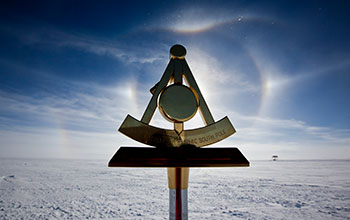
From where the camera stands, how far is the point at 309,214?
754 cm

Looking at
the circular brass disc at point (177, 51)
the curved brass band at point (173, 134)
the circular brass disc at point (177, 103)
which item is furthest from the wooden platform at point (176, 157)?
the circular brass disc at point (177, 51)

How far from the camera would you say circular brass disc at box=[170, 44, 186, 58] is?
363 centimetres

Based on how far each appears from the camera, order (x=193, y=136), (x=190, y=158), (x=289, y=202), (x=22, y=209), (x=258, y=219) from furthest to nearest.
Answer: (x=289, y=202)
(x=22, y=209)
(x=258, y=219)
(x=193, y=136)
(x=190, y=158)

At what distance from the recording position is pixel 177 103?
3293 millimetres

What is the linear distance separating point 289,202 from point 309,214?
161 centimetres

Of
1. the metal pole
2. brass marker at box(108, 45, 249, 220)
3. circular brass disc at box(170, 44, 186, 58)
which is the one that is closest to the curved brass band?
brass marker at box(108, 45, 249, 220)

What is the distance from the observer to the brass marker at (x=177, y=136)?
266 centimetres

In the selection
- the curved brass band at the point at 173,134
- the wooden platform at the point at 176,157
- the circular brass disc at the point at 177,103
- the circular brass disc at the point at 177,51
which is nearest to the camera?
the wooden platform at the point at 176,157

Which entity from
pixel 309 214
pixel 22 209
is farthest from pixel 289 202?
pixel 22 209

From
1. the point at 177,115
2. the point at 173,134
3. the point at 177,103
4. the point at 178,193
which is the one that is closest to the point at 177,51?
the point at 177,103

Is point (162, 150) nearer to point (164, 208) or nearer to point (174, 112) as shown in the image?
point (174, 112)

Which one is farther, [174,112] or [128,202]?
[128,202]

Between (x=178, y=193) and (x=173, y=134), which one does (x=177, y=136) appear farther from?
(x=178, y=193)

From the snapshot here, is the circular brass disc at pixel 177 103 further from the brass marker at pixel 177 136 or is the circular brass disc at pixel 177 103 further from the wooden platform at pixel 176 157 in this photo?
the wooden platform at pixel 176 157
